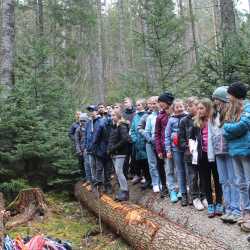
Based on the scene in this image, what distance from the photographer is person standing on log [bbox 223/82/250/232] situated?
6098 mm

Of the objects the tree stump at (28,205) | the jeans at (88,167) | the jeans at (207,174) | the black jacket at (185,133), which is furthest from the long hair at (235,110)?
the tree stump at (28,205)

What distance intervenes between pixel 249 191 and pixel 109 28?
1736 inches

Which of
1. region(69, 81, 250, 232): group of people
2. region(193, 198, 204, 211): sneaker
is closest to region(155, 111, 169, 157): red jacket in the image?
region(69, 81, 250, 232): group of people

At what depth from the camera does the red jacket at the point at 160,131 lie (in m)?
8.53

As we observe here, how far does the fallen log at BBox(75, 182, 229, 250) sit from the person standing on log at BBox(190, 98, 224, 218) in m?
0.67

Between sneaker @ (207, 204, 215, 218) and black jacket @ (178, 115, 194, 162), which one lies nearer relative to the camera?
sneaker @ (207, 204, 215, 218)

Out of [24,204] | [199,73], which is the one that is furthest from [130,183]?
[199,73]

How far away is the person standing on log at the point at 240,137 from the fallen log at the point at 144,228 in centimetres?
75

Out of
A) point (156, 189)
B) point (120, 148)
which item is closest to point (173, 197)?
point (156, 189)

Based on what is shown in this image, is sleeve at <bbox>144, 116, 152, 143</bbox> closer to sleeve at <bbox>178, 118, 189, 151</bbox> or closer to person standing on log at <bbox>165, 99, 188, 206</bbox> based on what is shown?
person standing on log at <bbox>165, 99, 188, 206</bbox>

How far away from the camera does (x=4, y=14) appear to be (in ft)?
50.0

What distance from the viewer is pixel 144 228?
7.43 m

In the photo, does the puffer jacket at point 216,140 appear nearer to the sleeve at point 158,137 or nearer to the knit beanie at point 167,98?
the knit beanie at point 167,98

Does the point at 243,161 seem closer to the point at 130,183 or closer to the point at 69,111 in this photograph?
the point at 130,183
